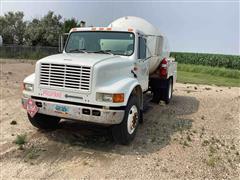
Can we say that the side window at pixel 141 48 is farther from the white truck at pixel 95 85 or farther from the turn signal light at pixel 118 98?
the turn signal light at pixel 118 98

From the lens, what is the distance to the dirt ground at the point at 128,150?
15.3ft

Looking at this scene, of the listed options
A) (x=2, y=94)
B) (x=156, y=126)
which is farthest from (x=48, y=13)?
(x=156, y=126)

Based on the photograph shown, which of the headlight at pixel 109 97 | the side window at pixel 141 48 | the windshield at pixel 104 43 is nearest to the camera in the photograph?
the headlight at pixel 109 97

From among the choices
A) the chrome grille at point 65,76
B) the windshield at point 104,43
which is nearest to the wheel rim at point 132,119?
the chrome grille at point 65,76

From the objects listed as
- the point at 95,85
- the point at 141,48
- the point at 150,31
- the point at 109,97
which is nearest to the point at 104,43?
the point at 141,48

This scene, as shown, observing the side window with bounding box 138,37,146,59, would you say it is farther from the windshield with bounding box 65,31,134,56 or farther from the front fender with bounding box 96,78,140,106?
the front fender with bounding box 96,78,140,106

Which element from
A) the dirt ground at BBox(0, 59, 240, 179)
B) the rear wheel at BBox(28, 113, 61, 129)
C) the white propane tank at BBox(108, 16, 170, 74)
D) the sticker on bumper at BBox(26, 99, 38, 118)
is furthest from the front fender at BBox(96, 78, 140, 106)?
the white propane tank at BBox(108, 16, 170, 74)

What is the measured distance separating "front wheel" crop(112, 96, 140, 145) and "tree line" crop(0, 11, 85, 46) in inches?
1472

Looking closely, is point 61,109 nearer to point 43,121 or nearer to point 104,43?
point 43,121

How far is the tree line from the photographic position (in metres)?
46.9

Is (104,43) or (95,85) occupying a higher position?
(104,43)

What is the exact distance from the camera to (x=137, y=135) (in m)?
6.40

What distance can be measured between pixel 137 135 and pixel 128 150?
930mm

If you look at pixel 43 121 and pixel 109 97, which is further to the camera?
pixel 43 121
